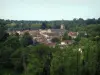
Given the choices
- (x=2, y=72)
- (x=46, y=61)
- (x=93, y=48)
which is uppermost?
(x=93, y=48)

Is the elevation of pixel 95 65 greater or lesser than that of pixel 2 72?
greater

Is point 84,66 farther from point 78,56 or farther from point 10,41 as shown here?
point 10,41

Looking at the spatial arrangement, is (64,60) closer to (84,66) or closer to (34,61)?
(84,66)

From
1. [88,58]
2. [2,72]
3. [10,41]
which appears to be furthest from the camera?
[10,41]

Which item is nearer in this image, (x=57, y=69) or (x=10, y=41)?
(x=57, y=69)

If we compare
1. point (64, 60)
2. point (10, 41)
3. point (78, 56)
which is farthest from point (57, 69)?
point (10, 41)

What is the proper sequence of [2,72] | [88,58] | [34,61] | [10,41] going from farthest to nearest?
1. [10,41]
2. [2,72]
3. [34,61]
4. [88,58]

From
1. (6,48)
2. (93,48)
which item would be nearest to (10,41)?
(6,48)

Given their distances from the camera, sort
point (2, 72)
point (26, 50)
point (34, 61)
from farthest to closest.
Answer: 1. point (26, 50)
2. point (2, 72)
3. point (34, 61)

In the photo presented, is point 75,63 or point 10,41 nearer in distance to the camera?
point 75,63
